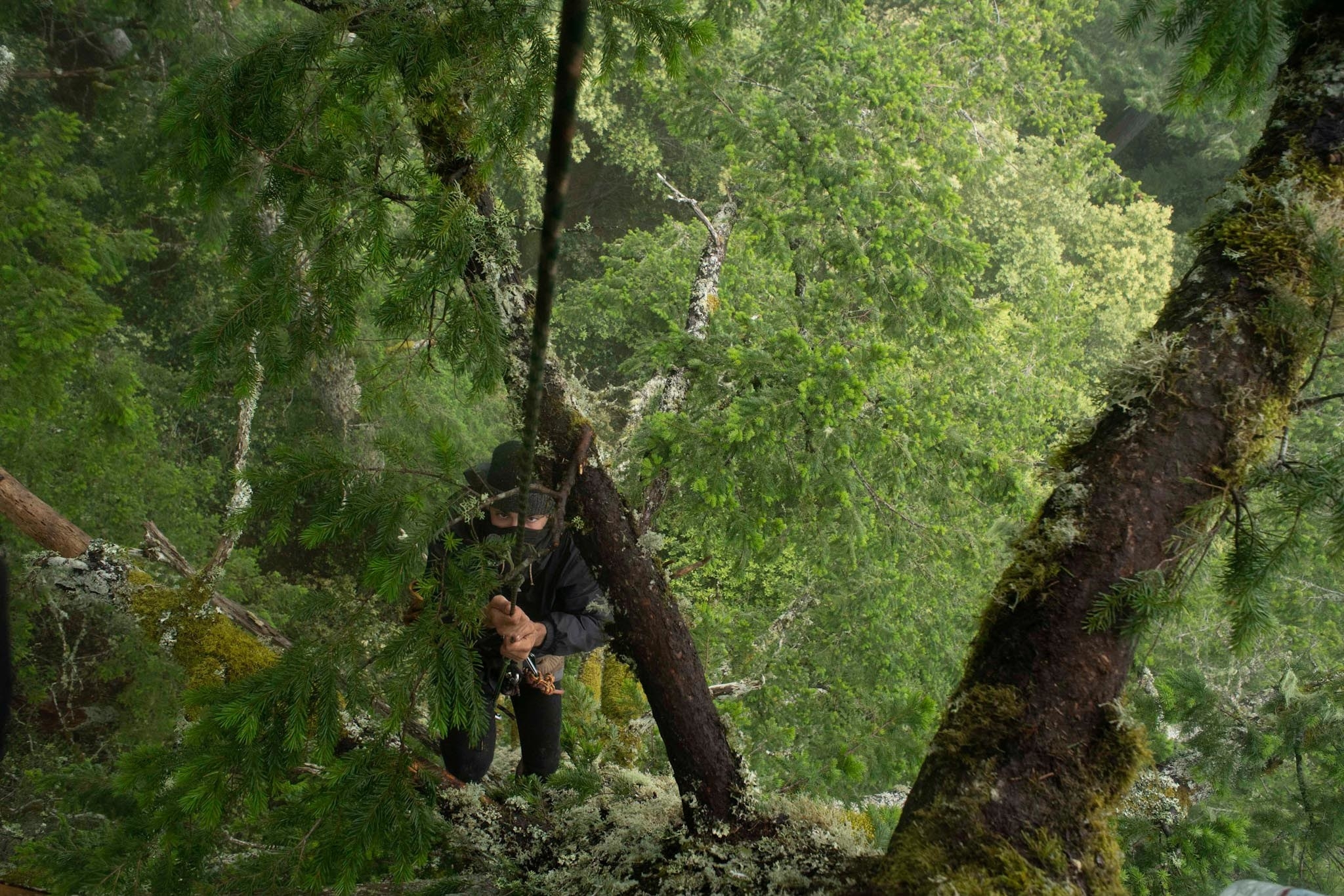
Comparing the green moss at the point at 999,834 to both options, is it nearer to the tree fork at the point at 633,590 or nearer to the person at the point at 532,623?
the tree fork at the point at 633,590

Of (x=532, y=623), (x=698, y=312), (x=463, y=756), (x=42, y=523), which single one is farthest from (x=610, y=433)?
(x=42, y=523)

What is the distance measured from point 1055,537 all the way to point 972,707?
457mm

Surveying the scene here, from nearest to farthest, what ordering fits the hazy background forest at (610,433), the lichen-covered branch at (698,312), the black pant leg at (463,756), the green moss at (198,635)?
the hazy background forest at (610,433) → the black pant leg at (463,756) → the green moss at (198,635) → the lichen-covered branch at (698,312)

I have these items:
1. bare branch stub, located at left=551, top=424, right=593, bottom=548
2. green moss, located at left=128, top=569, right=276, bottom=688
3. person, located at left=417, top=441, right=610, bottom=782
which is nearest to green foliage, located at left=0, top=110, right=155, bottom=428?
green moss, located at left=128, top=569, right=276, bottom=688

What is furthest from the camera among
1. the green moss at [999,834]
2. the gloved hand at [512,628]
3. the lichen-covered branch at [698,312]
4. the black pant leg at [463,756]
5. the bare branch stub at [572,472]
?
the lichen-covered branch at [698,312]

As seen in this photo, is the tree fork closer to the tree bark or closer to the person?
the person

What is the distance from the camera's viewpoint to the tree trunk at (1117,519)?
1.63m

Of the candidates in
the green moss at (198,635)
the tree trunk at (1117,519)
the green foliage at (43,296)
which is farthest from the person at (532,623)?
the green foliage at (43,296)

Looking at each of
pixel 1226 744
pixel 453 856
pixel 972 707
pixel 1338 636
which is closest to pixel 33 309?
pixel 453 856

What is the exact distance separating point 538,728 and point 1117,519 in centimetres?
248

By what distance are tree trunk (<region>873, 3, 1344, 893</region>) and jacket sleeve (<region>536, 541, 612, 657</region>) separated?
4.45ft

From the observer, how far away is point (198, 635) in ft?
11.9

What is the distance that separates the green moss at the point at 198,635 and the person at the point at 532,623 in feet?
3.93

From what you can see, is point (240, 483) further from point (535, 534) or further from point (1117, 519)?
point (1117, 519)
